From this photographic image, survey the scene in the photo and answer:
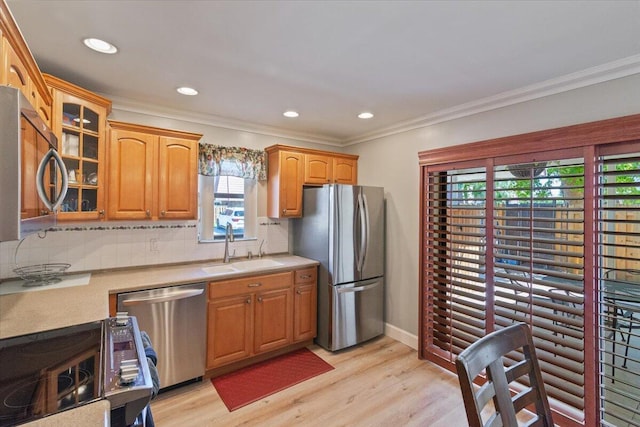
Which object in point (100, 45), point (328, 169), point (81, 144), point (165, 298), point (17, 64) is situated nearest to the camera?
point (17, 64)

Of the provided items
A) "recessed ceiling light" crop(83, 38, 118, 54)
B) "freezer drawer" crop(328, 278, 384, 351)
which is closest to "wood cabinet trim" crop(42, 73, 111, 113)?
"recessed ceiling light" crop(83, 38, 118, 54)

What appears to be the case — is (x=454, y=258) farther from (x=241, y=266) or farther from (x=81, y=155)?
(x=81, y=155)

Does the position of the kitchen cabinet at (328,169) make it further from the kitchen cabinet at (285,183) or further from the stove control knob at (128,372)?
the stove control knob at (128,372)

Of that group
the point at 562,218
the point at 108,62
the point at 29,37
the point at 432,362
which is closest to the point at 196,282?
the point at 108,62

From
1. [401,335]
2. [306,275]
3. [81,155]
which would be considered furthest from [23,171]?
[401,335]

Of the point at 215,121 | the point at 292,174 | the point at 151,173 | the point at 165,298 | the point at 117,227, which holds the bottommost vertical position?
the point at 165,298

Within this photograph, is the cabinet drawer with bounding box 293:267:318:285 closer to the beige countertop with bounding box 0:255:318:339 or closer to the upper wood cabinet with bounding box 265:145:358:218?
the beige countertop with bounding box 0:255:318:339

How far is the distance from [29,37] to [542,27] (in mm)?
2823

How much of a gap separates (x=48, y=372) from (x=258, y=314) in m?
1.93

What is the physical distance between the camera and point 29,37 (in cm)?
172

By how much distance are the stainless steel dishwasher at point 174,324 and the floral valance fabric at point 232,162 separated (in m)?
1.30

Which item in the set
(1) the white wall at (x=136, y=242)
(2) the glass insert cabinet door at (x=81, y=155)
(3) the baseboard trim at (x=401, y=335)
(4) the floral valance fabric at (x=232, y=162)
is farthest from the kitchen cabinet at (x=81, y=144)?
(3) the baseboard trim at (x=401, y=335)

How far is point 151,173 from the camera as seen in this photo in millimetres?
2635

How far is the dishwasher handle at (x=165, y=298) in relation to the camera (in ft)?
7.33
